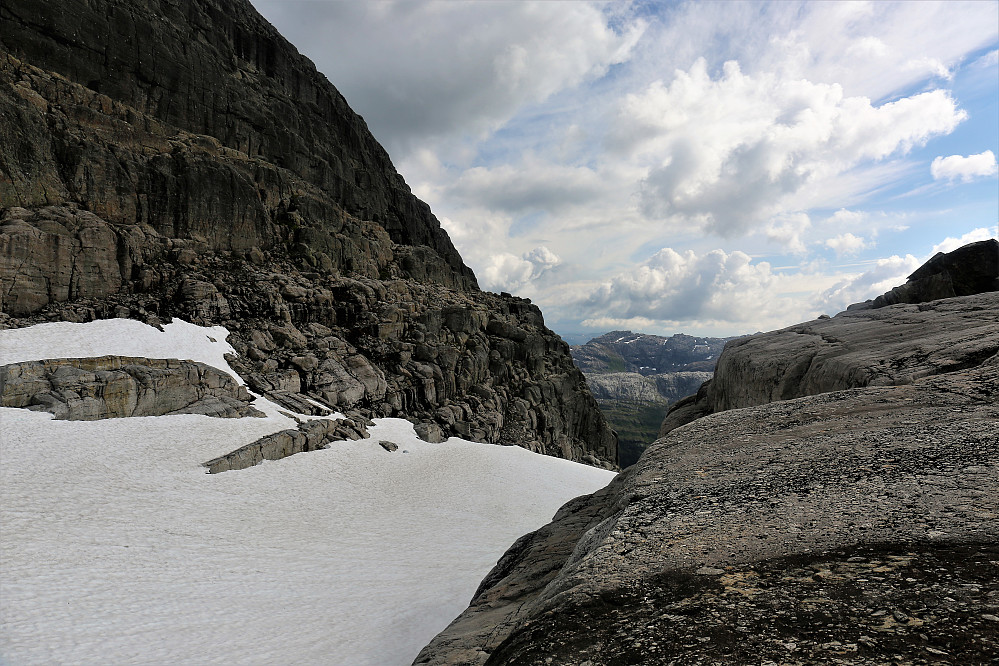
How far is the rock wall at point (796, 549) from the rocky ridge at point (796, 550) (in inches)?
0.7

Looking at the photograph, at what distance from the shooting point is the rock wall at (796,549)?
11.9 ft

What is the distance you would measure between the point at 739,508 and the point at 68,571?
1781 cm

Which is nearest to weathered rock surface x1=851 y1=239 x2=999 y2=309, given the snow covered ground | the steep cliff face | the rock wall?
the rock wall

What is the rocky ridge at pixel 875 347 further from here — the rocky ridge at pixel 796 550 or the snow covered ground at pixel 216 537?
the snow covered ground at pixel 216 537

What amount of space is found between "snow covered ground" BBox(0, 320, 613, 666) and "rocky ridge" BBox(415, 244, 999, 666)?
6.79 metres

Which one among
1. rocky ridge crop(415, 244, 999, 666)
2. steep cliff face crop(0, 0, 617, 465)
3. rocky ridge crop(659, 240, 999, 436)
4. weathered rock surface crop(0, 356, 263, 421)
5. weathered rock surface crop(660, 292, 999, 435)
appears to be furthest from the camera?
steep cliff face crop(0, 0, 617, 465)

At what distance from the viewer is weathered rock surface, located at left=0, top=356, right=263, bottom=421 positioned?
23.5 m

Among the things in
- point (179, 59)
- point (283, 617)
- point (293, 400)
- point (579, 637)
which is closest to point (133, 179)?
point (179, 59)

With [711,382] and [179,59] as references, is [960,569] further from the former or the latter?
[179,59]

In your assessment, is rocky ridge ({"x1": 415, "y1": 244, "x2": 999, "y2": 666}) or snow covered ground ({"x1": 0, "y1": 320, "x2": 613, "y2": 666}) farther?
snow covered ground ({"x1": 0, "y1": 320, "x2": 613, "y2": 666})

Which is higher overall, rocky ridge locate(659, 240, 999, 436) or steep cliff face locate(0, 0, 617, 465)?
steep cliff face locate(0, 0, 617, 465)

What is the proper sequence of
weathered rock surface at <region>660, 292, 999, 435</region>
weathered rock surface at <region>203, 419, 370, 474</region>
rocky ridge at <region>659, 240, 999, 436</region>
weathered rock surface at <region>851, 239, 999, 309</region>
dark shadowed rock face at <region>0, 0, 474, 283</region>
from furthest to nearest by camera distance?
1. dark shadowed rock face at <region>0, 0, 474, 283</region>
2. weathered rock surface at <region>203, 419, 370, 474</region>
3. weathered rock surface at <region>851, 239, 999, 309</region>
4. rocky ridge at <region>659, 240, 999, 436</region>
5. weathered rock surface at <region>660, 292, 999, 435</region>

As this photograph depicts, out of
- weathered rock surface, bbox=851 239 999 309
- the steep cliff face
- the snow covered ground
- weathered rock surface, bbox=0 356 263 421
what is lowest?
the snow covered ground

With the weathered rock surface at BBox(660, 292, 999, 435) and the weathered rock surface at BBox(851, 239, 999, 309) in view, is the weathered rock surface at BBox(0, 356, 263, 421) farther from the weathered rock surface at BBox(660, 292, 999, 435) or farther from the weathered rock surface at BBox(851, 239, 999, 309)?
the weathered rock surface at BBox(851, 239, 999, 309)
